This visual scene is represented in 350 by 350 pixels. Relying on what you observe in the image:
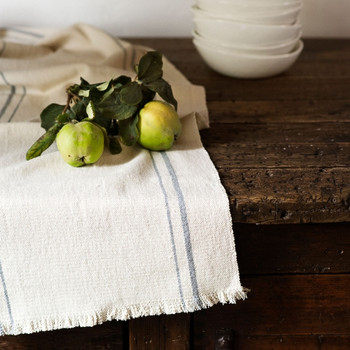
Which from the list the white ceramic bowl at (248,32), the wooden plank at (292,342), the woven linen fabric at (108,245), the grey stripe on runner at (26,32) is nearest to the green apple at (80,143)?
the woven linen fabric at (108,245)

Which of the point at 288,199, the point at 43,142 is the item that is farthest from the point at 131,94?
the point at 288,199

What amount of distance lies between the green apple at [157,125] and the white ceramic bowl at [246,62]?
0.34 m

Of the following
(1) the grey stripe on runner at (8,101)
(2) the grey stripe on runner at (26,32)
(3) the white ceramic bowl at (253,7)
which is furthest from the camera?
(2) the grey stripe on runner at (26,32)

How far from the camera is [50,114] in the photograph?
0.88 m

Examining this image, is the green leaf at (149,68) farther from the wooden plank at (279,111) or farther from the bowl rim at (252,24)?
the bowl rim at (252,24)

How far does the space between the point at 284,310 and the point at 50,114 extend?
422mm

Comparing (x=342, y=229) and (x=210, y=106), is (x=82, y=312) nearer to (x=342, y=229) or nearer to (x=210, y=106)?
(x=342, y=229)

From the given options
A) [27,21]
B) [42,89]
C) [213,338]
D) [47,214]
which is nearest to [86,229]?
[47,214]

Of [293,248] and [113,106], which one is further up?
[113,106]

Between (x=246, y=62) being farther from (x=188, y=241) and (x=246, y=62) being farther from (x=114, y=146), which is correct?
(x=188, y=241)

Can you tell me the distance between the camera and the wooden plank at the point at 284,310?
86cm

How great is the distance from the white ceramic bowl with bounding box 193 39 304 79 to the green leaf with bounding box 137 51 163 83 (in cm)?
32

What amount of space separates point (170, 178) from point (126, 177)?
0.18ft

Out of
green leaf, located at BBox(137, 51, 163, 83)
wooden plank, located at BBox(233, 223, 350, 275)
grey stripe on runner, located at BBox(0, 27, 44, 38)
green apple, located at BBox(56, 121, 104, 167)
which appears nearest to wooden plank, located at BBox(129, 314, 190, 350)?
wooden plank, located at BBox(233, 223, 350, 275)
